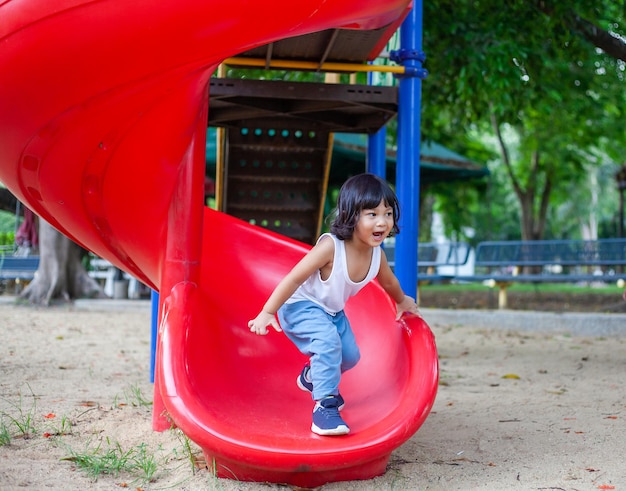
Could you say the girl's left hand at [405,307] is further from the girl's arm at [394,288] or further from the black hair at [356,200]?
the black hair at [356,200]

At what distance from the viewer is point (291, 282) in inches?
99.3

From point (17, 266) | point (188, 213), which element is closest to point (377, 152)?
point (188, 213)

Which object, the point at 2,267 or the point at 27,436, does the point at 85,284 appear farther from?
the point at 27,436

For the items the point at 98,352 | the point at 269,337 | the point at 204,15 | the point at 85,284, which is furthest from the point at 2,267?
the point at 204,15

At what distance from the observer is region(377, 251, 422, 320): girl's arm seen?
2.80 metres

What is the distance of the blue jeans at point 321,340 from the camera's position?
8.27ft

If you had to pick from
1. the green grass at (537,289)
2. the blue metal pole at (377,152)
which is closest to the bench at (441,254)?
the green grass at (537,289)

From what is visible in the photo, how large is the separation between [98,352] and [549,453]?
4028mm

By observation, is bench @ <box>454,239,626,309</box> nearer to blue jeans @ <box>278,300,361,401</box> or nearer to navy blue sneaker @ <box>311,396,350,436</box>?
blue jeans @ <box>278,300,361,401</box>

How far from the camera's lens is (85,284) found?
10.9m

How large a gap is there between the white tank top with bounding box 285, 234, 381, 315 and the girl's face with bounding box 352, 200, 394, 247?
109 mm

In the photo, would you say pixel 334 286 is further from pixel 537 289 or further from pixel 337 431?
pixel 537 289

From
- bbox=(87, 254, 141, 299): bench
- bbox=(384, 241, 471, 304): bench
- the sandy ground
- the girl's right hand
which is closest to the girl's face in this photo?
the girl's right hand

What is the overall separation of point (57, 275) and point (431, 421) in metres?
8.23
